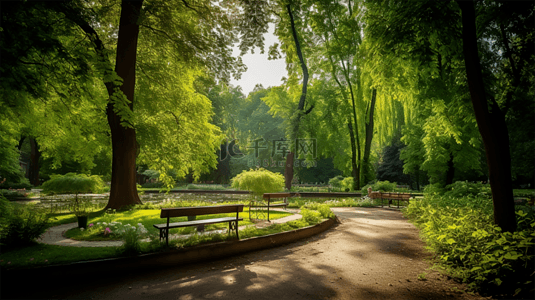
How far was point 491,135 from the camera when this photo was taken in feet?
18.5

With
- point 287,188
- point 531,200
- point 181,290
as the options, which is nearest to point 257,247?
point 181,290

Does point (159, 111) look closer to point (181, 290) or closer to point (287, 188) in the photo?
point (181, 290)

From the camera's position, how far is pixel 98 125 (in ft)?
40.9

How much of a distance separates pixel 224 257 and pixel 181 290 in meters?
2.07

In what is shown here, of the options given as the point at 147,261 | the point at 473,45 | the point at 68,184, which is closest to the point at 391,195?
the point at 473,45

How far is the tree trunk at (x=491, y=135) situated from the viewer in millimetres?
5441

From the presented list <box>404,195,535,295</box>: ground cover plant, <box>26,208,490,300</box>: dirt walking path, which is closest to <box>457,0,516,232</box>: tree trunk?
<box>404,195,535,295</box>: ground cover plant

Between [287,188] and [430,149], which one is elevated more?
[430,149]

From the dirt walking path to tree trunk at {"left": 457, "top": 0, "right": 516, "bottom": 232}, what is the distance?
1.94m

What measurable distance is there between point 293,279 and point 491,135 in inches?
198

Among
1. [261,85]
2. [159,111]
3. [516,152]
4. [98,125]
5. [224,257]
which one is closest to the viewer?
[224,257]

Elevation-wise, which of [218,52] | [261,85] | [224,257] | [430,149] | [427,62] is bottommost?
[224,257]

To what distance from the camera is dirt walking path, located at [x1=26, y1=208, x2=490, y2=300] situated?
418 centimetres

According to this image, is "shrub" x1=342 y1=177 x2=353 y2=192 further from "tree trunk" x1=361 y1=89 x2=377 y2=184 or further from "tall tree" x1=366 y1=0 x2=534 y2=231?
"tall tree" x1=366 y1=0 x2=534 y2=231
